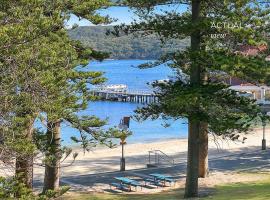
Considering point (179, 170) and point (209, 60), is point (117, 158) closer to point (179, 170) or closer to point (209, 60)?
point (179, 170)

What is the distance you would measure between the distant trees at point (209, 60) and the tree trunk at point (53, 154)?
3314 millimetres

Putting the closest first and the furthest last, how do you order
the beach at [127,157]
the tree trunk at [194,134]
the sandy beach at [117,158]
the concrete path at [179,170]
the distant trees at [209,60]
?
the distant trees at [209,60] < the tree trunk at [194,134] < the concrete path at [179,170] < the sandy beach at [117,158] < the beach at [127,157]

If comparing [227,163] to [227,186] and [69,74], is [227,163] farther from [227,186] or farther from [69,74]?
[69,74]

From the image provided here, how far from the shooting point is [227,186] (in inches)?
829

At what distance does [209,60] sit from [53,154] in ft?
17.9

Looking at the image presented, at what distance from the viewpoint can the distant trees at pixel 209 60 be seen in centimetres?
1555

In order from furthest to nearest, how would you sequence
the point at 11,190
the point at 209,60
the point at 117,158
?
the point at 117,158
the point at 209,60
the point at 11,190

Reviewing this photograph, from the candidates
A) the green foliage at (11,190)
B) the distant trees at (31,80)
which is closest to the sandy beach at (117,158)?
the distant trees at (31,80)

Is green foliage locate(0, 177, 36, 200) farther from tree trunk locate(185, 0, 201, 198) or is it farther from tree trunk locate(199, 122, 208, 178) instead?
tree trunk locate(199, 122, 208, 178)

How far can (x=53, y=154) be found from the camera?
14.2m

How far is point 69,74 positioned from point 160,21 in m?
4.69

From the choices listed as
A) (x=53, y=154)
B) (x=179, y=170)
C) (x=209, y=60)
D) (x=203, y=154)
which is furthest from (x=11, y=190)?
(x=179, y=170)

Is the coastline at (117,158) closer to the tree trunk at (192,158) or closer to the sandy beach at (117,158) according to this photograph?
the sandy beach at (117,158)

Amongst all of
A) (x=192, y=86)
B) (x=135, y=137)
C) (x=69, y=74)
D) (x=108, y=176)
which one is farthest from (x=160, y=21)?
(x=135, y=137)
